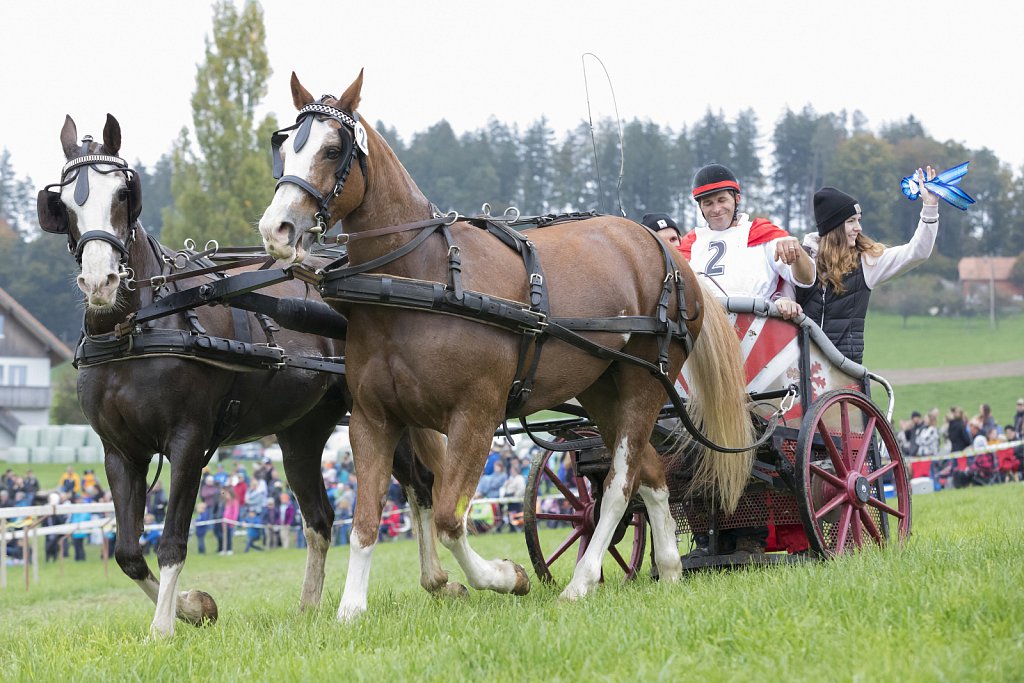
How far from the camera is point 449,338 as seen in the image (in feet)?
16.1

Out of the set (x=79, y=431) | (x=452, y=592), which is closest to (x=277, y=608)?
(x=452, y=592)

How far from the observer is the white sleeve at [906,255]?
21.4ft

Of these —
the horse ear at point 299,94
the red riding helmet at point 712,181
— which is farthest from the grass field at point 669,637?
the red riding helmet at point 712,181

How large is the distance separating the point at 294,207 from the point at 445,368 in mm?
995

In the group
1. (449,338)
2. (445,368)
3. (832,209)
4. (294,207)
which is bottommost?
(445,368)

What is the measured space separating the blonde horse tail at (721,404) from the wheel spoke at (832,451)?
1.34ft

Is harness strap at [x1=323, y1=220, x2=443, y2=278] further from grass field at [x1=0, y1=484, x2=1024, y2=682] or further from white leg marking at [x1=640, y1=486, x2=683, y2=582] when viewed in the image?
white leg marking at [x1=640, y1=486, x2=683, y2=582]

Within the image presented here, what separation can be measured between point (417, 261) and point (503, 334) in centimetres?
54

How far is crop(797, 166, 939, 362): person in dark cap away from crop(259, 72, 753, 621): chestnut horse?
1.41 meters

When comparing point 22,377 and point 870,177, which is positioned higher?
point 870,177

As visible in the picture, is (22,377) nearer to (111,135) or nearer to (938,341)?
(938,341)

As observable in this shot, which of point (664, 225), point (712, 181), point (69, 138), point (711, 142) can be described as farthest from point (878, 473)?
point (711, 142)

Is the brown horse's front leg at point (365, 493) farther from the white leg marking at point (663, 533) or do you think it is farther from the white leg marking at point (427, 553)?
the white leg marking at point (663, 533)

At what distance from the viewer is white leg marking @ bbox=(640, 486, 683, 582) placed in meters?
6.12
